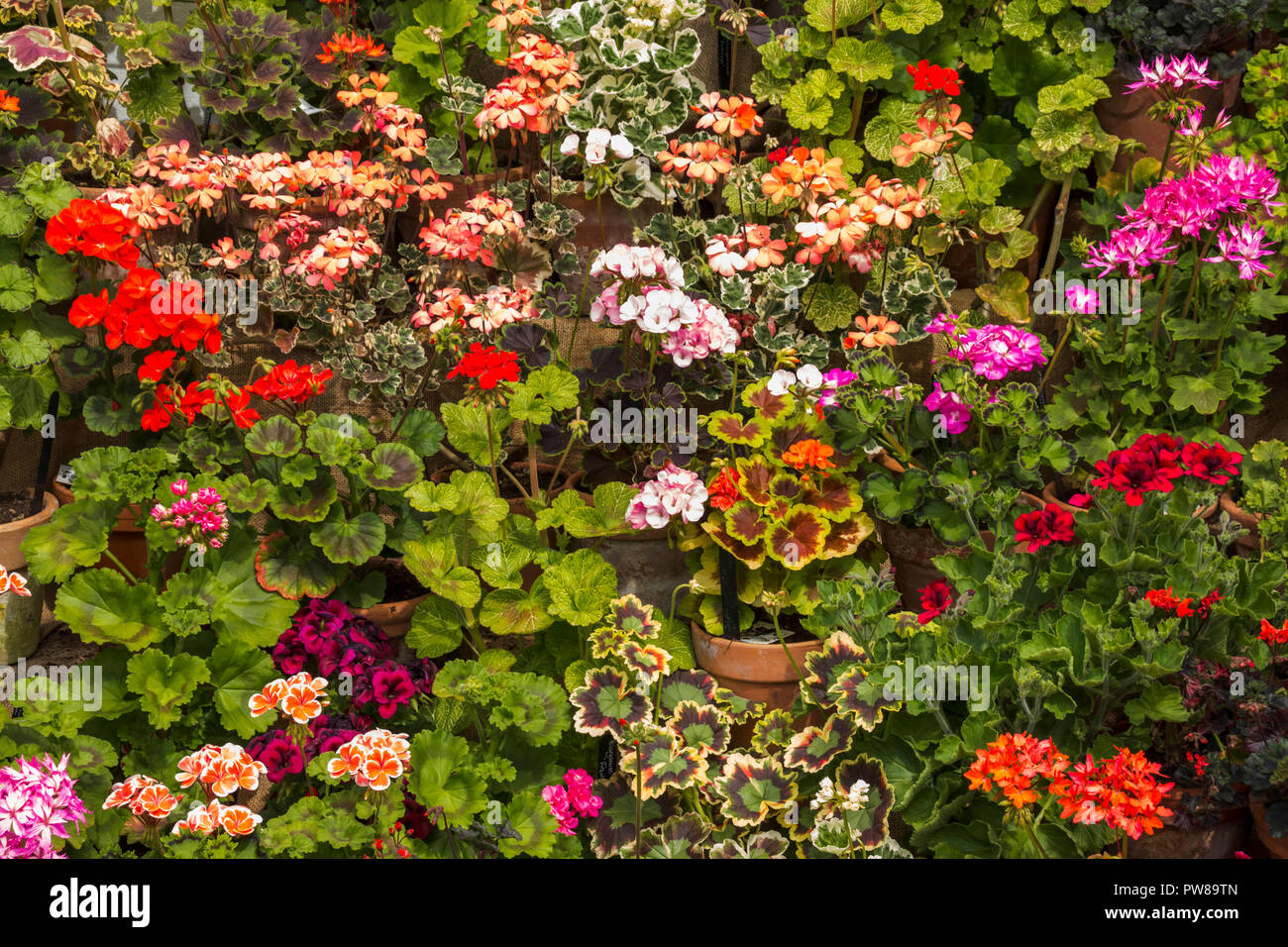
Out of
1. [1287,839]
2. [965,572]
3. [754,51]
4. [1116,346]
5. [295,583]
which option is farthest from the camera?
[754,51]

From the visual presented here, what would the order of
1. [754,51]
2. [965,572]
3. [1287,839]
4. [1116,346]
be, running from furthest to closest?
[754,51] → [1116,346] → [965,572] → [1287,839]

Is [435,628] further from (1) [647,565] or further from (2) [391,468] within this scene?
(1) [647,565]

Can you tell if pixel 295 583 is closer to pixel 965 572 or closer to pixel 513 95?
pixel 513 95

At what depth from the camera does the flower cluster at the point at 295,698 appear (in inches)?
89.0

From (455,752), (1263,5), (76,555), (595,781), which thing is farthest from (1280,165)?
(76,555)

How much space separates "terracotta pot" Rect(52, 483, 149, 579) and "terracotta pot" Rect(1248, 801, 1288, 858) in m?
2.53

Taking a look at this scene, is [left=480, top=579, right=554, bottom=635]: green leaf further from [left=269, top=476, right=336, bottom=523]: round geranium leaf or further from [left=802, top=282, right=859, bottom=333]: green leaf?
[left=802, top=282, right=859, bottom=333]: green leaf

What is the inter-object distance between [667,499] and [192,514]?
97cm

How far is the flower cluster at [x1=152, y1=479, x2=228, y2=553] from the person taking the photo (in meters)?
2.60

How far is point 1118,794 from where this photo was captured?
6.61 ft

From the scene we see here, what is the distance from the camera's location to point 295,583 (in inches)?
112

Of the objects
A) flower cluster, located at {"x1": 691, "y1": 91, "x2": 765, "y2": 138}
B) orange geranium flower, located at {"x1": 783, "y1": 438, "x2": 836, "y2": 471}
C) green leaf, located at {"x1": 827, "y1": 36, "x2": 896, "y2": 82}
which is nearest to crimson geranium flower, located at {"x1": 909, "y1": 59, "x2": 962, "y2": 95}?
green leaf, located at {"x1": 827, "y1": 36, "x2": 896, "y2": 82}

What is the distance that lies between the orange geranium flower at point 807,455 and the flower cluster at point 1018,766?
82 cm

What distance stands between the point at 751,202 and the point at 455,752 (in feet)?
5.42
